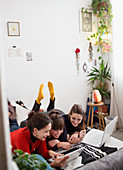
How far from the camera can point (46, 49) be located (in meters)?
3.15

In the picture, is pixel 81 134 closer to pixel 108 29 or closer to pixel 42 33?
pixel 42 33

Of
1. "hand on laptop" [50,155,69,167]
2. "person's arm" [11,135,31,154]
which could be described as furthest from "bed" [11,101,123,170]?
"person's arm" [11,135,31,154]

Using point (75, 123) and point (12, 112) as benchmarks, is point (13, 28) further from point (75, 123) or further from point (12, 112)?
point (75, 123)

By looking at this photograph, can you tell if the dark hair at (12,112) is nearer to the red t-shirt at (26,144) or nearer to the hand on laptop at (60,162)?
A: the red t-shirt at (26,144)

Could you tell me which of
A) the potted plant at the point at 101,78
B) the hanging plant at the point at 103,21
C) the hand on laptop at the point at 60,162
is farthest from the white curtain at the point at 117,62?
the hand on laptop at the point at 60,162

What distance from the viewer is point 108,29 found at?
10.6 ft

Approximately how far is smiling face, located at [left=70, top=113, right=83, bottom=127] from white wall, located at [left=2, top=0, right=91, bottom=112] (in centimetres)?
128

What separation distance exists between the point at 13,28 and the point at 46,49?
629 mm

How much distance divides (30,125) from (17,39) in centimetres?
185

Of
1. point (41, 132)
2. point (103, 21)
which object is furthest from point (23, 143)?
point (103, 21)

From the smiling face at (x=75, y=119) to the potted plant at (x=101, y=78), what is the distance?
1534 mm

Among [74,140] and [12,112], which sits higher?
[12,112]

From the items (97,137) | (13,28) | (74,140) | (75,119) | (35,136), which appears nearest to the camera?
(35,136)

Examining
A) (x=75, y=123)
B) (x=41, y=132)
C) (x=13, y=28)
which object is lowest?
(x=75, y=123)
